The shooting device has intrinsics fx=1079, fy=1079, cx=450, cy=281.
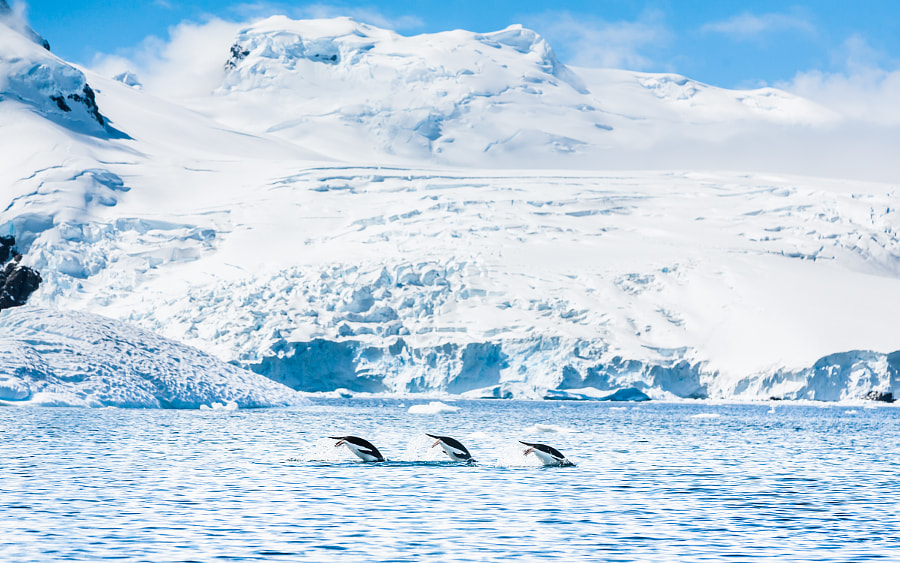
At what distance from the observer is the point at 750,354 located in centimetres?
7012

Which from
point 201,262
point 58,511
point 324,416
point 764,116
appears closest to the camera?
point 58,511

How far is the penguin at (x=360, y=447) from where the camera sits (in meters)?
22.2

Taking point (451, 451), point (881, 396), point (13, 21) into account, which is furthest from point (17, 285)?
point (451, 451)

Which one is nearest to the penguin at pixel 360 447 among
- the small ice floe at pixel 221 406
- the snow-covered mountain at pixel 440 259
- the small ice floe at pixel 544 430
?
the small ice floe at pixel 544 430

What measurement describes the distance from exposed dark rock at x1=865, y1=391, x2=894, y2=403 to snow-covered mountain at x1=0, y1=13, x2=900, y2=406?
21cm

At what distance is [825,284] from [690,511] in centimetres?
7104

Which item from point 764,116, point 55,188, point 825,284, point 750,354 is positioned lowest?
point 750,354

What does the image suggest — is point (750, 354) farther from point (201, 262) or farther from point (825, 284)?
point (201, 262)

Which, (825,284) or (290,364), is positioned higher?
(825,284)

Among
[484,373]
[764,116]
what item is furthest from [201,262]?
[764,116]

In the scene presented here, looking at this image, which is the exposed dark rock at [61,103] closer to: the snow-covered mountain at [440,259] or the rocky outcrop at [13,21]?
the snow-covered mountain at [440,259]

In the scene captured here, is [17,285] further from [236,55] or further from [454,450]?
[236,55]

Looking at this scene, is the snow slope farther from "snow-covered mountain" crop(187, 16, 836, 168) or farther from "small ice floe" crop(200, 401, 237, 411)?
"snow-covered mountain" crop(187, 16, 836, 168)

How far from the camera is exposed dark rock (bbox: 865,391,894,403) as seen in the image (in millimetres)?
68000
